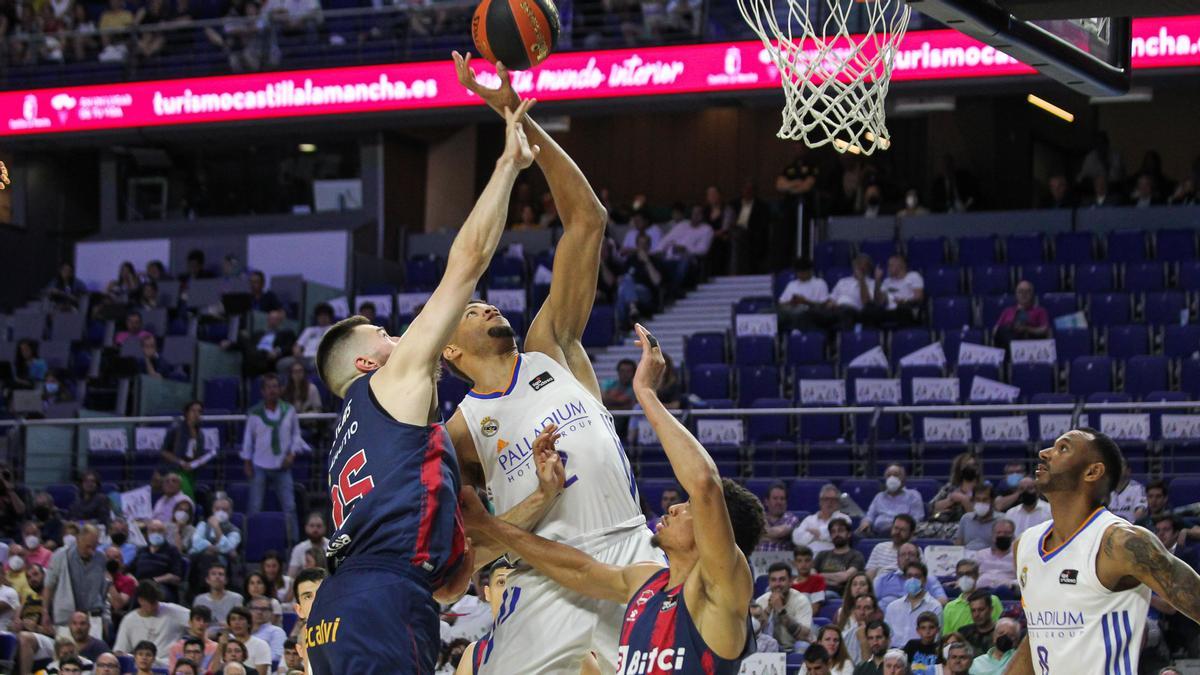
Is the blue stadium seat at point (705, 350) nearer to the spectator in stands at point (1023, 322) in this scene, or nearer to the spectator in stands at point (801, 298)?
the spectator in stands at point (801, 298)

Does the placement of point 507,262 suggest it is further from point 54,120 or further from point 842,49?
point 842,49

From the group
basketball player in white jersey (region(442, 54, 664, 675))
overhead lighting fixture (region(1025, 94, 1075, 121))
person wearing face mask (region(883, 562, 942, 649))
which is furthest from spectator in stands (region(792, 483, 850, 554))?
overhead lighting fixture (region(1025, 94, 1075, 121))

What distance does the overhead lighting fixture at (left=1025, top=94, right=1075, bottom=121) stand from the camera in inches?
906

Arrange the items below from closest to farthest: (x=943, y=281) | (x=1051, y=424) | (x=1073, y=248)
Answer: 1. (x=1051, y=424)
2. (x=943, y=281)
3. (x=1073, y=248)

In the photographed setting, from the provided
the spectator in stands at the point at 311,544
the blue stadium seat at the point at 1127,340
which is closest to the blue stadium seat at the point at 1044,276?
the blue stadium seat at the point at 1127,340

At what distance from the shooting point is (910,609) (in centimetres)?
1108

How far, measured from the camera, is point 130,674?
1195 cm

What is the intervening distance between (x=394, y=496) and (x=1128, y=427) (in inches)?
392

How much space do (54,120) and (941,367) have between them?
13393mm

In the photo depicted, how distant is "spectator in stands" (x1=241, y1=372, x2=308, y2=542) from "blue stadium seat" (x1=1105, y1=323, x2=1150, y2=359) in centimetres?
788

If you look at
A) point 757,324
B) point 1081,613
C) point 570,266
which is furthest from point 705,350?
point 1081,613

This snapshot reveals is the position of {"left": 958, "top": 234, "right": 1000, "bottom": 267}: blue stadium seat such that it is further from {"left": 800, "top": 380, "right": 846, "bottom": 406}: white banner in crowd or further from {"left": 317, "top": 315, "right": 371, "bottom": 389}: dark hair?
{"left": 317, "top": 315, "right": 371, "bottom": 389}: dark hair

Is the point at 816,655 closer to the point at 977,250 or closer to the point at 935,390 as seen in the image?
the point at 935,390

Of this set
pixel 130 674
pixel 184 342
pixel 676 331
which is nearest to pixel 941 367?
pixel 676 331
